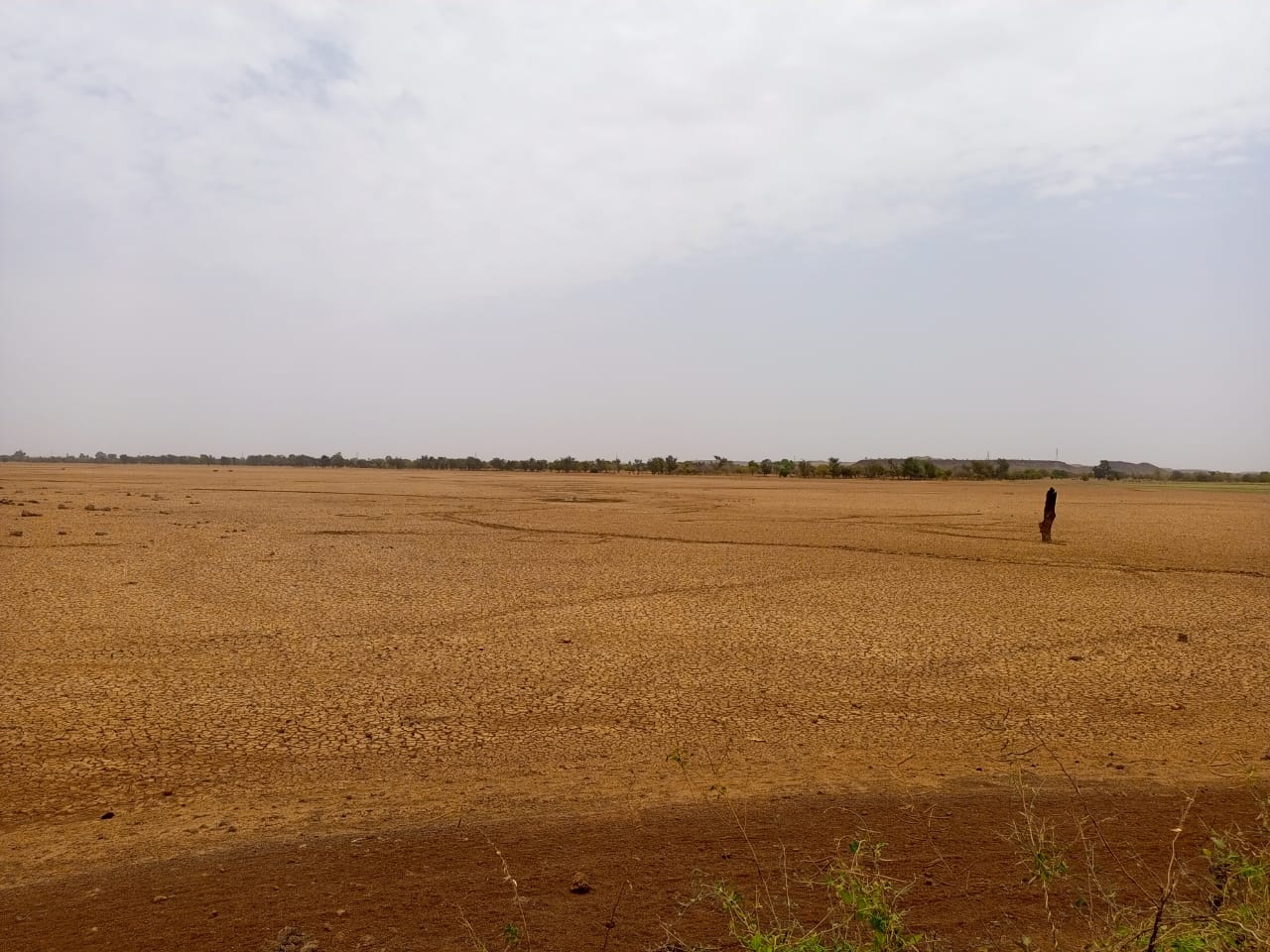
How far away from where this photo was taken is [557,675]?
905 centimetres

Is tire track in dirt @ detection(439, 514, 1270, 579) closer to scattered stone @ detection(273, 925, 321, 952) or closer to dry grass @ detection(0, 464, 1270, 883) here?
dry grass @ detection(0, 464, 1270, 883)

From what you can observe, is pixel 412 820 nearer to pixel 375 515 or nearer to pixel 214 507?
pixel 375 515

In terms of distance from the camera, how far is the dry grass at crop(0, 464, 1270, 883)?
6145 mm

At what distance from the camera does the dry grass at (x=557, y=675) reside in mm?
6145

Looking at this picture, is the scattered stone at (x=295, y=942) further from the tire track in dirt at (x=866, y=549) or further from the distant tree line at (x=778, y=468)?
the distant tree line at (x=778, y=468)

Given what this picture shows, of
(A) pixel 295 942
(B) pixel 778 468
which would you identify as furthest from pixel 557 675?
(B) pixel 778 468

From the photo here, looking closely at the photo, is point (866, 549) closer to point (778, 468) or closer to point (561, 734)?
point (561, 734)

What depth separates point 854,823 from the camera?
214 inches

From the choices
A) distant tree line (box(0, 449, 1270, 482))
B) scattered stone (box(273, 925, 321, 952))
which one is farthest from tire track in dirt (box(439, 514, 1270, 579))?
distant tree line (box(0, 449, 1270, 482))

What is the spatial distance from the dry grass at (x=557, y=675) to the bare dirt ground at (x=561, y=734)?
5 centimetres

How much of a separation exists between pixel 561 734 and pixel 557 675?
5.99 ft

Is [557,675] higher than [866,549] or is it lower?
lower

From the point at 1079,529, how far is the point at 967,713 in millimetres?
22040

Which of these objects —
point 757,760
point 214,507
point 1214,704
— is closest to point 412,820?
point 757,760
